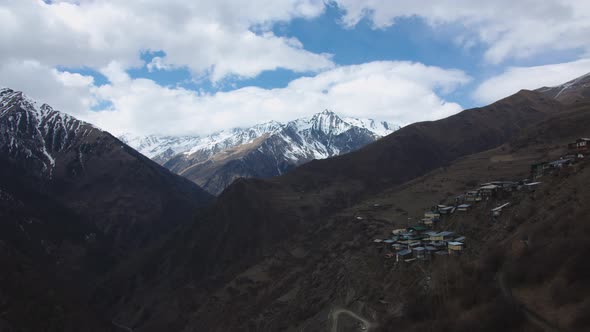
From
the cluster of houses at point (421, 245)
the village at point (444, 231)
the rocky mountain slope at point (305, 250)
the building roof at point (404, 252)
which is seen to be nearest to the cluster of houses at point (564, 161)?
the village at point (444, 231)

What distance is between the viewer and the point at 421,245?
59.1 meters

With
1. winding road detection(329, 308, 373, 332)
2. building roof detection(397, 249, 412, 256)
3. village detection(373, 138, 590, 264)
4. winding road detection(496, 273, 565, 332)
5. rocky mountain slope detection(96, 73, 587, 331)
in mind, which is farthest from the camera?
rocky mountain slope detection(96, 73, 587, 331)

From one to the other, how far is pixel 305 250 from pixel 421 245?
143 feet

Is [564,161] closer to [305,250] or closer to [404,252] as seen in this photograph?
[404,252]

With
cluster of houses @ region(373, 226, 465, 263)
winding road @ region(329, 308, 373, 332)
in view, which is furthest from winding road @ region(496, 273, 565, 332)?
cluster of houses @ region(373, 226, 465, 263)

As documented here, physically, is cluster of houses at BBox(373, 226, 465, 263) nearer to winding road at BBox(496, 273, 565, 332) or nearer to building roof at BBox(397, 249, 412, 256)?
building roof at BBox(397, 249, 412, 256)

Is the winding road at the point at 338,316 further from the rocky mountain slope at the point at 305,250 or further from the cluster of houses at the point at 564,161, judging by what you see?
the cluster of houses at the point at 564,161

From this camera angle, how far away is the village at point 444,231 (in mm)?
55688

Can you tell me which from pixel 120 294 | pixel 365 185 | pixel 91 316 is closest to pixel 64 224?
pixel 120 294

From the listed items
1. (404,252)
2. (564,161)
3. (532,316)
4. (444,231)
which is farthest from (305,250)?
(532,316)

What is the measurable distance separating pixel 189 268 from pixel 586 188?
12176 cm

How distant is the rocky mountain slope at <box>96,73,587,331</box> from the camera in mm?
60656

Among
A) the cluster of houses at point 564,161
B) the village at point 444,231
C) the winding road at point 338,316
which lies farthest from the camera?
the cluster of houses at point 564,161

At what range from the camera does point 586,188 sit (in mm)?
37719
